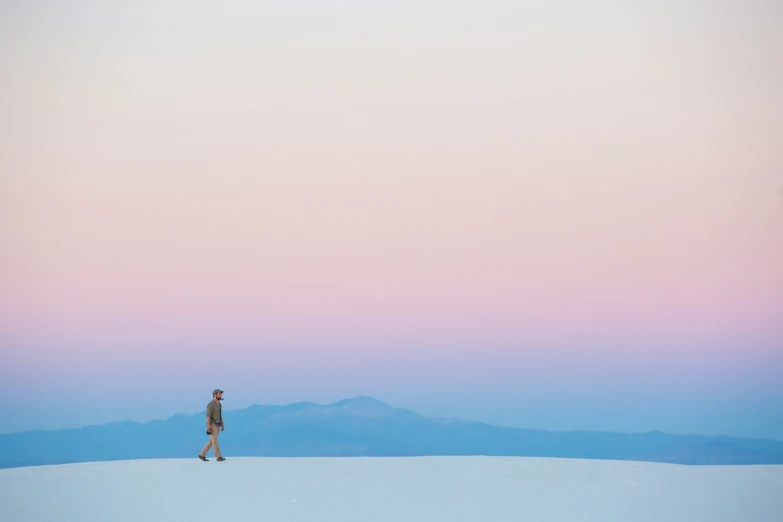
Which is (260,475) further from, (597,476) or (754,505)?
(754,505)

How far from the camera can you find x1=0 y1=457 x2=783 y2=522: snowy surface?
18.8 m

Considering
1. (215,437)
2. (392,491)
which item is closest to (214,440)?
(215,437)

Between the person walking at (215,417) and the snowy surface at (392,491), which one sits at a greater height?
the person walking at (215,417)

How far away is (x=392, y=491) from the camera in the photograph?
20516 millimetres

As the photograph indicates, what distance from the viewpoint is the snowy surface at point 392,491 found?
18.8 meters

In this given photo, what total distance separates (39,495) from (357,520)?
24.7 feet

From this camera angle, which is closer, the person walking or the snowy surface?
the snowy surface

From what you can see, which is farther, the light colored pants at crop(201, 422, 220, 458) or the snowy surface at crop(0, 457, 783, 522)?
the light colored pants at crop(201, 422, 220, 458)

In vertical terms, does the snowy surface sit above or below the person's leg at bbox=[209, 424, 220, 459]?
below

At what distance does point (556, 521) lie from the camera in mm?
18234

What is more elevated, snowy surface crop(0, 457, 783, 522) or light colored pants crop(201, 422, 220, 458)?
light colored pants crop(201, 422, 220, 458)

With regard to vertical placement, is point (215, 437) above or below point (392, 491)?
above

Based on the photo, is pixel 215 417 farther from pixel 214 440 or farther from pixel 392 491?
pixel 392 491

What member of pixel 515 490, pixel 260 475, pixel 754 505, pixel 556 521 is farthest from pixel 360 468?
pixel 754 505
